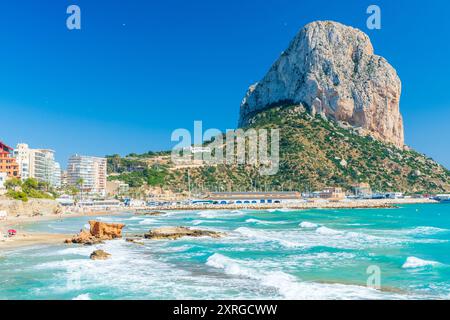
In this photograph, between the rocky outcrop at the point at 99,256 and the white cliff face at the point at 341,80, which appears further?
the white cliff face at the point at 341,80

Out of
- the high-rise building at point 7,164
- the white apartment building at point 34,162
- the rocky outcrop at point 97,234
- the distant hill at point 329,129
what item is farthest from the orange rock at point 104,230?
the distant hill at point 329,129

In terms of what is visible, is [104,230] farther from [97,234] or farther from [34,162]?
[34,162]

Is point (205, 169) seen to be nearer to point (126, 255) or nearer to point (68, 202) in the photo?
point (68, 202)

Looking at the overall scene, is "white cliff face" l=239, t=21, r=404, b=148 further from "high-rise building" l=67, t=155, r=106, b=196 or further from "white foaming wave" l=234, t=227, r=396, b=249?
"white foaming wave" l=234, t=227, r=396, b=249

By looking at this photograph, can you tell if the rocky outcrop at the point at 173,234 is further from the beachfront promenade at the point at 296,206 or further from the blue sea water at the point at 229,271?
the beachfront promenade at the point at 296,206

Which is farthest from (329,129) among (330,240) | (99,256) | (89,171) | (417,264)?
(99,256)

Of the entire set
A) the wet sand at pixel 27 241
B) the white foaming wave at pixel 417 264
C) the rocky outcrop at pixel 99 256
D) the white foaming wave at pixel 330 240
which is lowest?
the white foaming wave at pixel 330 240
